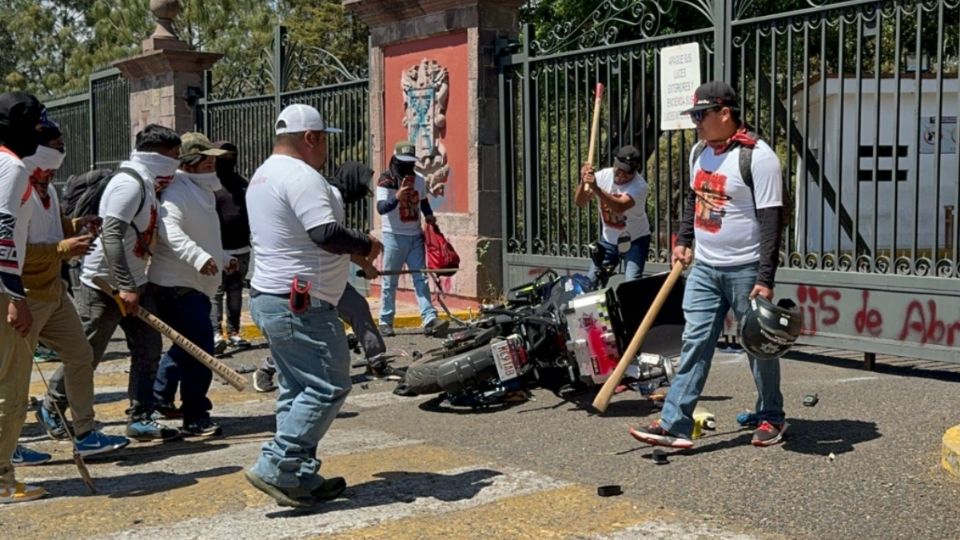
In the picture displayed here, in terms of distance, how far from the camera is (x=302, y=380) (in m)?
5.04

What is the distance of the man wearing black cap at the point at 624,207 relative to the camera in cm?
920

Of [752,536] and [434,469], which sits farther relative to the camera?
[434,469]

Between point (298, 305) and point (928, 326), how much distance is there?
5.12m

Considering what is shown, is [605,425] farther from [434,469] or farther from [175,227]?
[175,227]

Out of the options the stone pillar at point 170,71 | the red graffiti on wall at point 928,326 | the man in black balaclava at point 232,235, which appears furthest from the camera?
the stone pillar at point 170,71

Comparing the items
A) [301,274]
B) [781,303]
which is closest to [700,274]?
[781,303]

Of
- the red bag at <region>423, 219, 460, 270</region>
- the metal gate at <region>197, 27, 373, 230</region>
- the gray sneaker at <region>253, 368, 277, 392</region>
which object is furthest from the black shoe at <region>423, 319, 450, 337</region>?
the metal gate at <region>197, 27, 373, 230</region>

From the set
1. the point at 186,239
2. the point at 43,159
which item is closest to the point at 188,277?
the point at 186,239

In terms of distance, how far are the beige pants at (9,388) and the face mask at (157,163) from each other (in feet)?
5.28

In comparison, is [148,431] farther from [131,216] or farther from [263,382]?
[263,382]

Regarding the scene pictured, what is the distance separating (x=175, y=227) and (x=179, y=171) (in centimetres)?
47

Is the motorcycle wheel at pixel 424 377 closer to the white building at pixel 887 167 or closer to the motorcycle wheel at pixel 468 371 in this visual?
the motorcycle wheel at pixel 468 371

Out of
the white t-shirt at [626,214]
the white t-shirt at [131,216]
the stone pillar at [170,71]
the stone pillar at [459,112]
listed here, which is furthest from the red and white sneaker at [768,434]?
the stone pillar at [170,71]

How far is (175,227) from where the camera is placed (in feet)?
22.0
